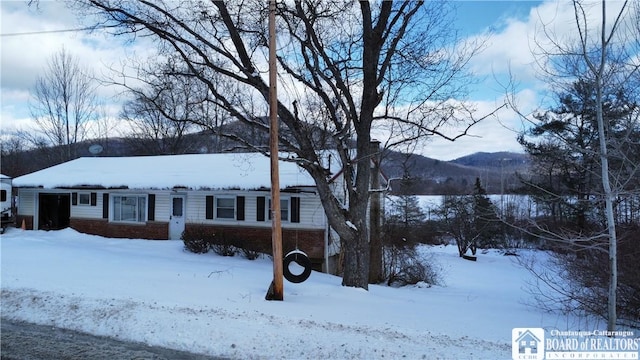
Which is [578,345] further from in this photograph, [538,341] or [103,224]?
[103,224]

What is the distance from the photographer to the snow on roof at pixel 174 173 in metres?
16.9

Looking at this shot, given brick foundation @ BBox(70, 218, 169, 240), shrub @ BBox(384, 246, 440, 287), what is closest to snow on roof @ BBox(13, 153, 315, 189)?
brick foundation @ BBox(70, 218, 169, 240)

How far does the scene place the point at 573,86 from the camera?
7.71 meters

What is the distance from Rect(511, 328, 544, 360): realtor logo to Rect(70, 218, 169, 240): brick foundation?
619 inches

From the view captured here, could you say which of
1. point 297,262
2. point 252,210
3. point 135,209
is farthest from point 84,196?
point 297,262

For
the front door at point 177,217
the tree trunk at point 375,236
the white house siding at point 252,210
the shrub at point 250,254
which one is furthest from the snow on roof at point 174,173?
the tree trunk at point 375,236

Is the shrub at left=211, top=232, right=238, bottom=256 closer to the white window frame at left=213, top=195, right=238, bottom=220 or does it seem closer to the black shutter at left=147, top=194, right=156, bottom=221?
the white window frame at left=213, top=195, right=238, bottom=220

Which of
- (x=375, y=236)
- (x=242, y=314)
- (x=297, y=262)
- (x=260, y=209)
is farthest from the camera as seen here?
(x=375, y=236)

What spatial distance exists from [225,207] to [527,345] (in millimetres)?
13864

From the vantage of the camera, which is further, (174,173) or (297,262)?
(174,173)

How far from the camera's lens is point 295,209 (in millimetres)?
16688

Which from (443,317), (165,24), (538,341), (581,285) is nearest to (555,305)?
(581,285)

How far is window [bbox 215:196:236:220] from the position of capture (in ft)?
58.5

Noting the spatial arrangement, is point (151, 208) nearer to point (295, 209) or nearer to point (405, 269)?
point (295, 209)
